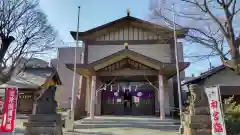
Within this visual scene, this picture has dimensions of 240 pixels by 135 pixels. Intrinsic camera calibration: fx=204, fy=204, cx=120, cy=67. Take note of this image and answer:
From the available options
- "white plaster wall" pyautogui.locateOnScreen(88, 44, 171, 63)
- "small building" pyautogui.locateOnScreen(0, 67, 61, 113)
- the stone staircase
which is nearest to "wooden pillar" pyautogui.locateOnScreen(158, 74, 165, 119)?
the stone staircase

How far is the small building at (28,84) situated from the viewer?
2239 cm

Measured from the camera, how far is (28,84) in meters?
22.7

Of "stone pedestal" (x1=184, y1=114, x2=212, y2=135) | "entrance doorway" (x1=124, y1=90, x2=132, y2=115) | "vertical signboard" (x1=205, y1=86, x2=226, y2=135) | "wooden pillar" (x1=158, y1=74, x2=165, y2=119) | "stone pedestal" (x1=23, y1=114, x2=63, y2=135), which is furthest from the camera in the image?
"entrance doorway" (x1=124, y1=90, x2=132, y2=115)

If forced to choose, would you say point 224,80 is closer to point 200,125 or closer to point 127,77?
point 127,77

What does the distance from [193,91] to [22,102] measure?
20.4 meters

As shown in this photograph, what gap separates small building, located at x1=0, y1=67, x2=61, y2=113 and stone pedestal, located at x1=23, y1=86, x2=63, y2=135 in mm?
14314

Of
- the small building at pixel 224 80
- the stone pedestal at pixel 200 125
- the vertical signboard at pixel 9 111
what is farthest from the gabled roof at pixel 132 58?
the vertical signboard at pixel 9 111

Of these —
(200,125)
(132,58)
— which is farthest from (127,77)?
(200,125)

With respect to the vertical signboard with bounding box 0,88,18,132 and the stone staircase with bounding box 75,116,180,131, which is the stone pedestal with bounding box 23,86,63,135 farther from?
the stone staircase with bounding box 75,116,180,131

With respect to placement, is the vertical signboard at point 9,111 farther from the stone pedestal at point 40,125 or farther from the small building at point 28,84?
the small building at point 28,84

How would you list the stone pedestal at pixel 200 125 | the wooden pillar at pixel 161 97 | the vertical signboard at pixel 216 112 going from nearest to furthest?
the vertical signboard at pixel 216 112 < the stone pedestal at pixel 200 125 < the wooden pillar at pixel 161 97

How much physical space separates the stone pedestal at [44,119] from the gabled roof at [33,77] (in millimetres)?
A: 14419

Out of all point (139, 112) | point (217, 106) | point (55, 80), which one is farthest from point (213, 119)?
point (55, 80)

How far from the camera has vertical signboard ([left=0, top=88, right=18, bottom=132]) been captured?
8188 millimetres
